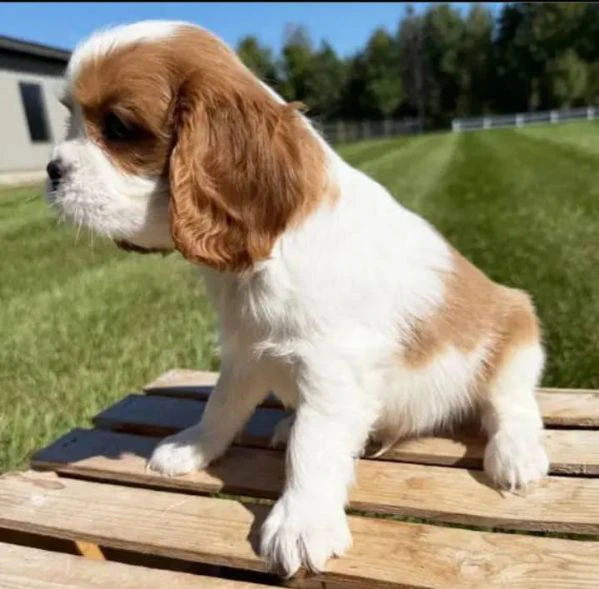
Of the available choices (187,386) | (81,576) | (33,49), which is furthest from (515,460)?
(33,49)

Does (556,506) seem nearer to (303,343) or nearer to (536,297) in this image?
(303,343)

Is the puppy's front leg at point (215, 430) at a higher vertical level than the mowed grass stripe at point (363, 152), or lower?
higher

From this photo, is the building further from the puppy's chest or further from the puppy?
the puppy's chest

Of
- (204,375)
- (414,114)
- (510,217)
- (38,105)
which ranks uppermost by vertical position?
(38,105)

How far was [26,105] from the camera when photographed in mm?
4586

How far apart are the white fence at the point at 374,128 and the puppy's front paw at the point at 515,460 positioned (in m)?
51.8

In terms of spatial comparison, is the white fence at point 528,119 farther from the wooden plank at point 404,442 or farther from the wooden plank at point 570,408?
the wooden plank at point 404,442

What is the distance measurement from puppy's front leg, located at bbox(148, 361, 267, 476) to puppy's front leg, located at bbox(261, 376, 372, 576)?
1.26 ft

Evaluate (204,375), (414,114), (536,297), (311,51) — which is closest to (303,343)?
(204,375)

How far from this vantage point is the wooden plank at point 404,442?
8.57 ft

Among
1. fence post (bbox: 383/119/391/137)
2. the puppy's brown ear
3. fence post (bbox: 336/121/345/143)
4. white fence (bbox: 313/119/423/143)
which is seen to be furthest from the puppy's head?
fence post (bbox: 383/119/391/137)

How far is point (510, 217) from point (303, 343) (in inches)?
293

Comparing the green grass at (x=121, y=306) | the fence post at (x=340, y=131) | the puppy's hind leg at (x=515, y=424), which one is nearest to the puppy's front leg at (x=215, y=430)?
the green grass at (x=121, y=306)

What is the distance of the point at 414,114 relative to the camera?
70.3 m
